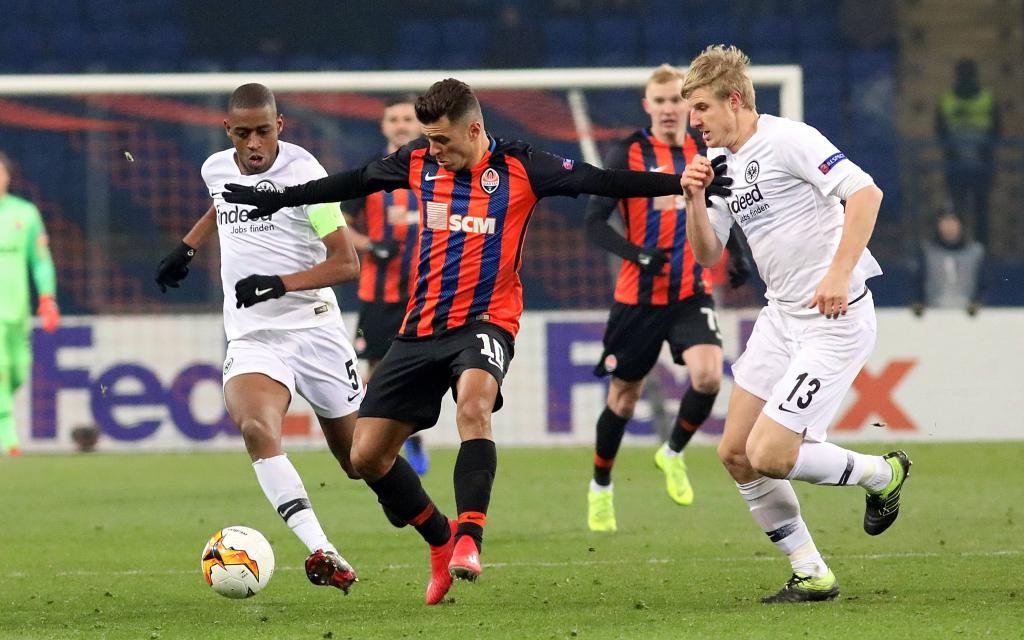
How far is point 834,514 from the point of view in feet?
31.2

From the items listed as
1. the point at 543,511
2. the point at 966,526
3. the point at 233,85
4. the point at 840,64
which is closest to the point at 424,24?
the point at 840,64

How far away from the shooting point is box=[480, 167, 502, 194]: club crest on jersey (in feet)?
21.1

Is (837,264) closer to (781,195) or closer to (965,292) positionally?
(781,195)

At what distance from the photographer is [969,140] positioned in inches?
653

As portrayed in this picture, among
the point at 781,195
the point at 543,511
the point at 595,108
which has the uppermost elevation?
the point at 595,108

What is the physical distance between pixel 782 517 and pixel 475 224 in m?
1.61

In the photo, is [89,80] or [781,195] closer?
[781,195]

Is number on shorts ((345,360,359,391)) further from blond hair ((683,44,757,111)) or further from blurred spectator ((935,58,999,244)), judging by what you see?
blurred spectator ((935,58,999,244))

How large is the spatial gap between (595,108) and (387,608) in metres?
9.05

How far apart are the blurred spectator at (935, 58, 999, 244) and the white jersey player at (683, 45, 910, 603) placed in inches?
402

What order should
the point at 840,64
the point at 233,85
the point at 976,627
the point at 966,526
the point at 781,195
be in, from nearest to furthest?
1. the point at 976,627
2. the point at 781,195
3. the point at 966,526
4. the point at 233,85
5. the point at 840,64

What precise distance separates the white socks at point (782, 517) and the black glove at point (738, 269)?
102 inches

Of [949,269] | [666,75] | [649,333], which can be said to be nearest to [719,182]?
[666,75]

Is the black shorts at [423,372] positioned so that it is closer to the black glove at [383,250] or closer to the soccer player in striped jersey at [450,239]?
the soccer player in striped jersey at [450,239]
